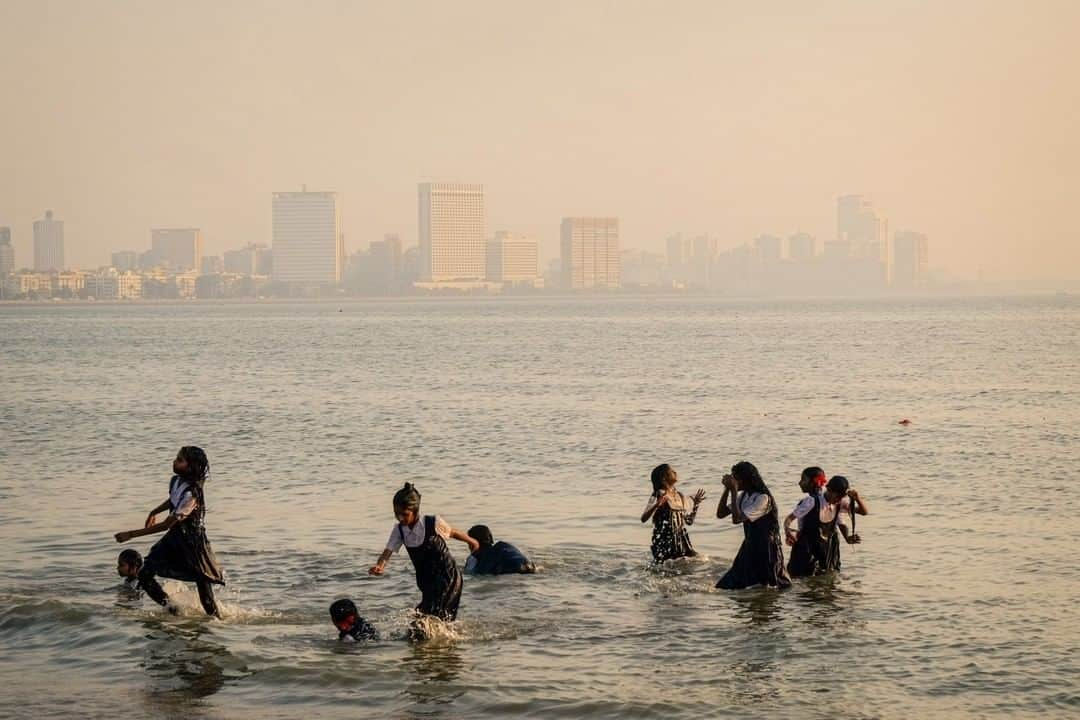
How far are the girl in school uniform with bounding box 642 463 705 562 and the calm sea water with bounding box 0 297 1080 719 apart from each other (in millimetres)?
336

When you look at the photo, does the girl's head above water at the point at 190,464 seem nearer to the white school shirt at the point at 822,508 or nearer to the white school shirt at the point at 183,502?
the white school shirt at the point at 183,502

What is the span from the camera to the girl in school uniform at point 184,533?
49.0ft

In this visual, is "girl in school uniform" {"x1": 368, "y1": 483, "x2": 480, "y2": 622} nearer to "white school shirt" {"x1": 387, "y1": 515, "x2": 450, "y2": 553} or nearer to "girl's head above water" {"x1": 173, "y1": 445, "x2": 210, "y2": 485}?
"white school shirt" {"x1": 387, "y1": 515, "x2": 450, "y2": 553}

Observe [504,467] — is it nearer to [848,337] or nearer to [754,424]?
[754,424]

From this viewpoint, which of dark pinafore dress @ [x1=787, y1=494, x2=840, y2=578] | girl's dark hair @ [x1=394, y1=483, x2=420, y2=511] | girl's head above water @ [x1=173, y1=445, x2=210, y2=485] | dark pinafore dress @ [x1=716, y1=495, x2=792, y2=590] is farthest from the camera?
dark pinafore dress @ [x1=787, y1=494, x2=840, y2=578]

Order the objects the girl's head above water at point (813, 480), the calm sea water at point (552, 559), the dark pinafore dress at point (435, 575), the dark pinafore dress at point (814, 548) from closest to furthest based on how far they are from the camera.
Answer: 1. the calm sea water at point (552, 559)
2. the dark pinafore dress at point (435, 575)
3. the girl's head above water at point (813, 480)
4. the dark pinafore dress at point (814, 548)

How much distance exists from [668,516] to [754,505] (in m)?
2.53

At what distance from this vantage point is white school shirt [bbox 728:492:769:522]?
53.3 feet

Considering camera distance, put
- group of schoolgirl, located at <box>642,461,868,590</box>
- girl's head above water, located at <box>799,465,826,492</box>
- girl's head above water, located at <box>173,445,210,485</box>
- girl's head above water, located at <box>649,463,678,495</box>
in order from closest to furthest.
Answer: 1. girl's head above water, located at <box>173,445,210,485</box>
2. group of schoolgirl, located at <box>642,461,868,590</box>
3. girl's head above water, located at <box>799,465,826,492</box>
4. girl's head above water, located at <box>649,463,678,495</box>

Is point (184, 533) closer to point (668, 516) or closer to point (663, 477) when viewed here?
point (663, 477)

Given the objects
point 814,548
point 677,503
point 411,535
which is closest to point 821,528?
point 814,548

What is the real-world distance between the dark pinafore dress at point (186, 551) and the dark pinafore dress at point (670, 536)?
19.5 feet

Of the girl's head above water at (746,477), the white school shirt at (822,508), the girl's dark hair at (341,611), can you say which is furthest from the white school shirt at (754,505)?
the girl's dark hair at (341,611)

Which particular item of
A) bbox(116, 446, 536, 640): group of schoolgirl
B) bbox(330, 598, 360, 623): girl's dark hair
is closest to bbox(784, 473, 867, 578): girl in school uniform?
bbox(116, 446, 536, 640): group of schoolgirl
